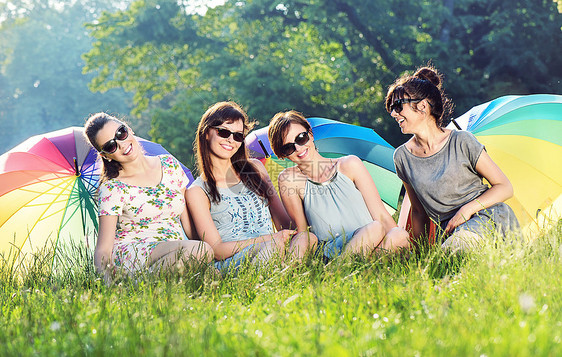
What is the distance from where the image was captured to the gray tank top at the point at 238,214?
4.60 metres

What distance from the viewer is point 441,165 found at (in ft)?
14.6

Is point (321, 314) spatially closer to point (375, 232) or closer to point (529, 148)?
point (375, 232)

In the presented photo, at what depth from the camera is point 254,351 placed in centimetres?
212

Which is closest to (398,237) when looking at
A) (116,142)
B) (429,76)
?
(429,76)

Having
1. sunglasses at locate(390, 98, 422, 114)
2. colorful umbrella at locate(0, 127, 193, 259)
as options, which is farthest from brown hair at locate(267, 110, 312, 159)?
colorful umbrella at locate(0, 127, 193, 259)

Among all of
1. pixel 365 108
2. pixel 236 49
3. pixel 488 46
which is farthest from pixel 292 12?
pixel 488 46

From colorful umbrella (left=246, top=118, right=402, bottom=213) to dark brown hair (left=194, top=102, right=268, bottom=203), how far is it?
37.4 inches

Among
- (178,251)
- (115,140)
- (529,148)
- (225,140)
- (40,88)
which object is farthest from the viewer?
(40,88)

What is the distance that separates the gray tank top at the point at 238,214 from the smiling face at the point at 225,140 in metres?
0.28

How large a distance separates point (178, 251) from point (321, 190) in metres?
1.26

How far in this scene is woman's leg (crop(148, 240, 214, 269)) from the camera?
3.95 meters

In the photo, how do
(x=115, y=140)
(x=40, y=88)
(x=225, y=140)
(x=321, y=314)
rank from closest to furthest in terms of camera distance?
(x=321, y=314)
(x=115, y=140)
(x=225, y=140)
(x=40, y=88)

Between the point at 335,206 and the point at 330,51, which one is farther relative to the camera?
the point at 330,51

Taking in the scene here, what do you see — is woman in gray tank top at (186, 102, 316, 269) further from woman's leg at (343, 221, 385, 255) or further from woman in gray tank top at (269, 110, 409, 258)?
woman's leg at (343, 221, 385, 255)
